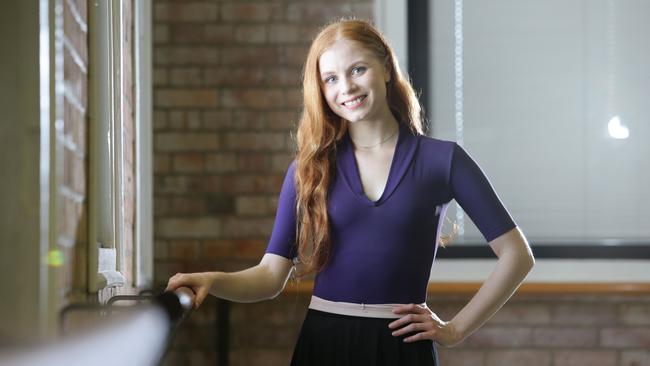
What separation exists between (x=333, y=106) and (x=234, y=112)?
173 centimetres

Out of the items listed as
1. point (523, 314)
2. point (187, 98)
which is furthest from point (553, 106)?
point (187, 98)

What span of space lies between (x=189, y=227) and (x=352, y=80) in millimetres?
1829

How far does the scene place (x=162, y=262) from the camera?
3.59 m

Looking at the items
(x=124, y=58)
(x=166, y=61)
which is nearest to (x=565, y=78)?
(x=166, y=61)

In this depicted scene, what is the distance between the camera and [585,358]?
3639 millimetres

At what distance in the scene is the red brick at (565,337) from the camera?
11.9 ft

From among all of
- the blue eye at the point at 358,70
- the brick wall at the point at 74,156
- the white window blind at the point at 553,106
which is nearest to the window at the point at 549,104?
the white window blind at the point at 553,106

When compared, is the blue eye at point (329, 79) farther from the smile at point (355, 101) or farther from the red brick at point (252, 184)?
the red brick at point (252, 184)

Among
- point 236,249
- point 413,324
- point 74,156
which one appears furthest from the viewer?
point 236,249

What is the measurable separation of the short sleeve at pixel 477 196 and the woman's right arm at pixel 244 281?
382 millimetres

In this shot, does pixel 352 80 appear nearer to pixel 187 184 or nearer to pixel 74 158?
pixel 74 158

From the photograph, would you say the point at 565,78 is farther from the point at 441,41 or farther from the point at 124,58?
the point at 124,58

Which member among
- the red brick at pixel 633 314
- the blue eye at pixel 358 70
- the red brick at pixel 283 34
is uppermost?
the red brick at pixel 283 34

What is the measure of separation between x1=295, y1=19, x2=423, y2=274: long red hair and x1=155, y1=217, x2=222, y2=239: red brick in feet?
5.44
